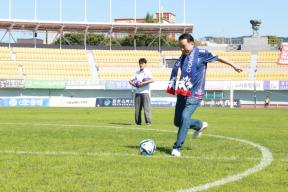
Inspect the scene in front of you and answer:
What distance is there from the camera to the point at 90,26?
63.0 meters

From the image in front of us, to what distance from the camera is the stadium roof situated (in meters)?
60.3

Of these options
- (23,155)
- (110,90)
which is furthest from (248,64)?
(23,155)

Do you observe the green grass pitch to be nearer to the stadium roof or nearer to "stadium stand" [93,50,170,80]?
"stadium stand" [93,50,170,80]

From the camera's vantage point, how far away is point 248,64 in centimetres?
6106

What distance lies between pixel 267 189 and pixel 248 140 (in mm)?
5198

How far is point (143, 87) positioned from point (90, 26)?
4814 cm

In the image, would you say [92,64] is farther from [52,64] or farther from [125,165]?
[125,165]

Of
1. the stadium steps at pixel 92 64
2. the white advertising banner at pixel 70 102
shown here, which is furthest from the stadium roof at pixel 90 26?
the white advertising banner at pixel 70 102

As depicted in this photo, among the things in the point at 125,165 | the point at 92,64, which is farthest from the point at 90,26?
the point at 125,165

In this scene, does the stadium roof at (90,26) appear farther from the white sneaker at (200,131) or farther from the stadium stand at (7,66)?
the white sneaker at (200,131)

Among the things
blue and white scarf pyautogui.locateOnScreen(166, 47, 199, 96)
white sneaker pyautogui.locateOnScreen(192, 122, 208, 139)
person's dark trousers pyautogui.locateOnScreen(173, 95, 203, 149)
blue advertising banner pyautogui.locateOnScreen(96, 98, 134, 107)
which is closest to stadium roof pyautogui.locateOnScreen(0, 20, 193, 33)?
blue advertising banner pyautogui.locateOnScreen(96, 98, 134, 107)

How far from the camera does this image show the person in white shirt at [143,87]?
51.7 feet

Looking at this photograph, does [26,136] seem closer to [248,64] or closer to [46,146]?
[46,146]

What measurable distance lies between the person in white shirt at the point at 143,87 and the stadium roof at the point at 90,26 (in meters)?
46.4
